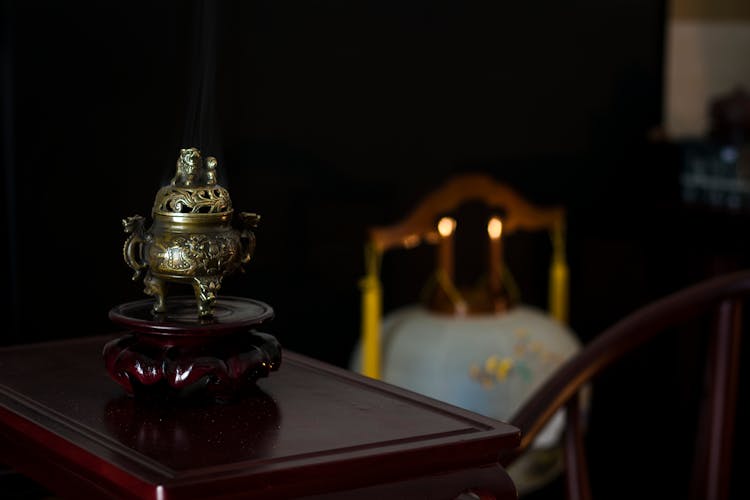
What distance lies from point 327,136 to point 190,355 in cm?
210

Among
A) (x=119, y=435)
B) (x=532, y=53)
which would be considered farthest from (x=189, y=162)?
(x=532, y=53)

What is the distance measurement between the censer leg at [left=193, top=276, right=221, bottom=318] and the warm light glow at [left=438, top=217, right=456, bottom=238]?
6.77 ft

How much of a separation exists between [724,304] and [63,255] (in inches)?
58.3

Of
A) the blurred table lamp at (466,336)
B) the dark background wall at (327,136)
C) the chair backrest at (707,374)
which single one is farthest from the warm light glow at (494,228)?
the chair backrest at (707,374)

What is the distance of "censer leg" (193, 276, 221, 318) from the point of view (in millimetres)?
1266

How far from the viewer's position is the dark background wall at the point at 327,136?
2807mm

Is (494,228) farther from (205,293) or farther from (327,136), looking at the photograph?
(205,293)

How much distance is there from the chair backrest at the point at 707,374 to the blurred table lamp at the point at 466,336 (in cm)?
90

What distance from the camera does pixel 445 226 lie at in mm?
3316

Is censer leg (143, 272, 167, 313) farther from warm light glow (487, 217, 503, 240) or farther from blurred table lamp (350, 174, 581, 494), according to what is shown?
→ warm light glow (487, 217, 503, 240)

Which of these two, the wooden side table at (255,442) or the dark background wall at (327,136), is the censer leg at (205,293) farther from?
the dark background wall at (327,136)

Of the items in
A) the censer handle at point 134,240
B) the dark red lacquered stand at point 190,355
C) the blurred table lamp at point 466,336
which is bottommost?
the blurred table lamp at point 466,336

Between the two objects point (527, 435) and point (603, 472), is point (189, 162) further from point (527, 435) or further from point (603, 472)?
point (603, 472)

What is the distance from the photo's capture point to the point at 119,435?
43.6 inches
